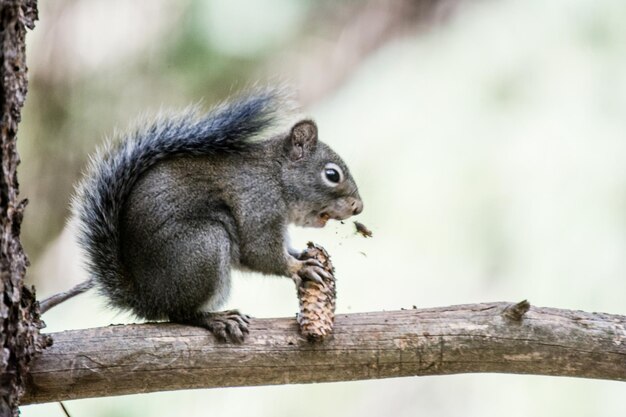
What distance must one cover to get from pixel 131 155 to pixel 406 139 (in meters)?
1.56

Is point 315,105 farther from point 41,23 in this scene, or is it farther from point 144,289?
point 144,289

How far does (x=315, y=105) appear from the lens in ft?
12.8

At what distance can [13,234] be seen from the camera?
192cm

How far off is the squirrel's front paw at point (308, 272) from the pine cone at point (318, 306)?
1cm

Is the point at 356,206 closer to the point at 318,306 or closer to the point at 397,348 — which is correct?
the point at 318,306

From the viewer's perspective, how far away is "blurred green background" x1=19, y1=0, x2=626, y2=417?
140 inches

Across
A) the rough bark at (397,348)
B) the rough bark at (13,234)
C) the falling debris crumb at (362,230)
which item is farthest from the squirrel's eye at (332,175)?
the rough bark at (13,234)

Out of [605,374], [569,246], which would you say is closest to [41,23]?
[569,246]

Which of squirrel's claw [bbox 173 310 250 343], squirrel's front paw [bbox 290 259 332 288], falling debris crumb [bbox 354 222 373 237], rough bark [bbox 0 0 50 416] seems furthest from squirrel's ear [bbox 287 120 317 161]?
rough bark [bbox 0 0 50 416]

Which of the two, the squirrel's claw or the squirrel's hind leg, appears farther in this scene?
the squirrel's hind leg

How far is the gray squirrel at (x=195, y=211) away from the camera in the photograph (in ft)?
8.02

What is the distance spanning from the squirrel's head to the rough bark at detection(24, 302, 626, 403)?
2.04 ft

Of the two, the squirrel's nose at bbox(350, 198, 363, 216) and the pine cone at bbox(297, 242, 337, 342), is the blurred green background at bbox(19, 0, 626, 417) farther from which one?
the pine cone at bbox(297, 242, 337, 342)

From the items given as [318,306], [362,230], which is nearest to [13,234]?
[318,306]
